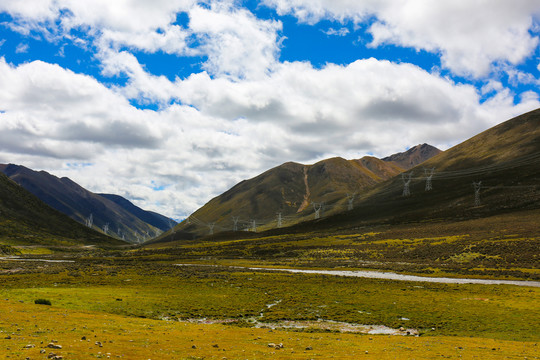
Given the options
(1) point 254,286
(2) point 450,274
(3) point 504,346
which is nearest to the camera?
(3) point 504,346

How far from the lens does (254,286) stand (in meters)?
68.1

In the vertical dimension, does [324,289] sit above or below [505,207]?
below

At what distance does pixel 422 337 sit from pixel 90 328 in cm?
2952

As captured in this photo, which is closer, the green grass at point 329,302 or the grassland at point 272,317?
the grassland at point 272,317

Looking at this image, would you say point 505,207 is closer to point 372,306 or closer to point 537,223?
point 537,223

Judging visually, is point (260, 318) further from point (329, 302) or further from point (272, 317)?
point (329, 302)

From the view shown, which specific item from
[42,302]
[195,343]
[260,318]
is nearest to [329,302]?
[260,318]

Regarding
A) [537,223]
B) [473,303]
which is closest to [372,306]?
[473,303]

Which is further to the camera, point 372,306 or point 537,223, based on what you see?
point 537,223

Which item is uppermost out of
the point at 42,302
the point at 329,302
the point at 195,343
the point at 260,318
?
the point at 195,343

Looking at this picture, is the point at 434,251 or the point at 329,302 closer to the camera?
the point at 329,302

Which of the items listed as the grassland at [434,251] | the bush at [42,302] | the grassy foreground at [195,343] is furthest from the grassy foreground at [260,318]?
the grassland at [434,251]

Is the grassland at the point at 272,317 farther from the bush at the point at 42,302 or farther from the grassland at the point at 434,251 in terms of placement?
the grassland at the point at 434,251

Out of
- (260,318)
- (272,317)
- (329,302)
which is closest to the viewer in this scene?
(260,318)
